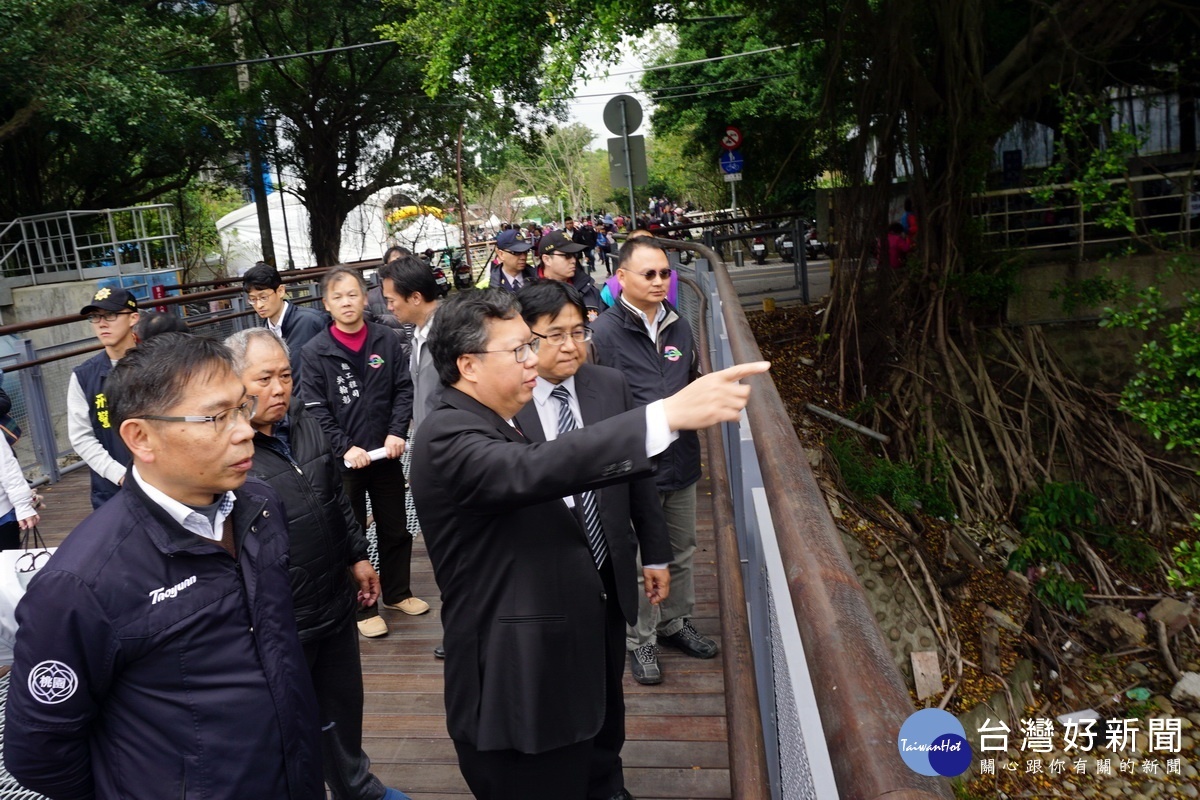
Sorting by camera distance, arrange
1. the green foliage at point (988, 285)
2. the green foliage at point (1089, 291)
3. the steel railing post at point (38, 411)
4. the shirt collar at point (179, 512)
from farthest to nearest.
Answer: the green foliage at point (988, 285) < the green foliage at point (1089, 291) < the steel railing post at point (38, 411) < the shirt collar at point (179, 512)

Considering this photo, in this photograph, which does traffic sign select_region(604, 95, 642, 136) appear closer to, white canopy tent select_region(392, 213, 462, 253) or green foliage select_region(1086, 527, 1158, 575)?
green foliage select_region(1086, 527, 1158, 575)

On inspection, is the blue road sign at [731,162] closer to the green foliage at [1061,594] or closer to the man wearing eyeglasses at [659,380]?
the green foliage at [1061,594]

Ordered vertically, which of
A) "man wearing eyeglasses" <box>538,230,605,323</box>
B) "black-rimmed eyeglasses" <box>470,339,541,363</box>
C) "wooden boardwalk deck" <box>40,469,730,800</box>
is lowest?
"wooden boardwalk deck" <box>40,469,730,800</box>

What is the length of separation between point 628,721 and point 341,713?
117cm

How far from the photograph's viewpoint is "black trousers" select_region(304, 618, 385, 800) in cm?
292

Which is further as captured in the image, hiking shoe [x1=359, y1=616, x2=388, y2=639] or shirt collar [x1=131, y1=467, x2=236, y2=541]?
hiking shoe [x1=359, y1=616, x2=388, y2=639]

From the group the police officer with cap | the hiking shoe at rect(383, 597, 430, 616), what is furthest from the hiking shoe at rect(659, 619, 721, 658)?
the police officer with cap

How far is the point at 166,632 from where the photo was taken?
5.91 ft

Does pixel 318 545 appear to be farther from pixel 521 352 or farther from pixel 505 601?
pixel 521 352

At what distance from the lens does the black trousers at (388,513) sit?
4508 millimetres

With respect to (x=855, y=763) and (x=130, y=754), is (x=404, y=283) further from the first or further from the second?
(x=855, y=763)

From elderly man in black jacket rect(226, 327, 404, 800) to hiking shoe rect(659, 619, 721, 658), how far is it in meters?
1.47

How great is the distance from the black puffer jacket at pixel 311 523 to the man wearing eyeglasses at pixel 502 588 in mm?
633

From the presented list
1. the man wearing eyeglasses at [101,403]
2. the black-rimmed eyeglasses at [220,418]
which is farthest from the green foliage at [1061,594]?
the black-rimmed eyeglasses at [220,418]
